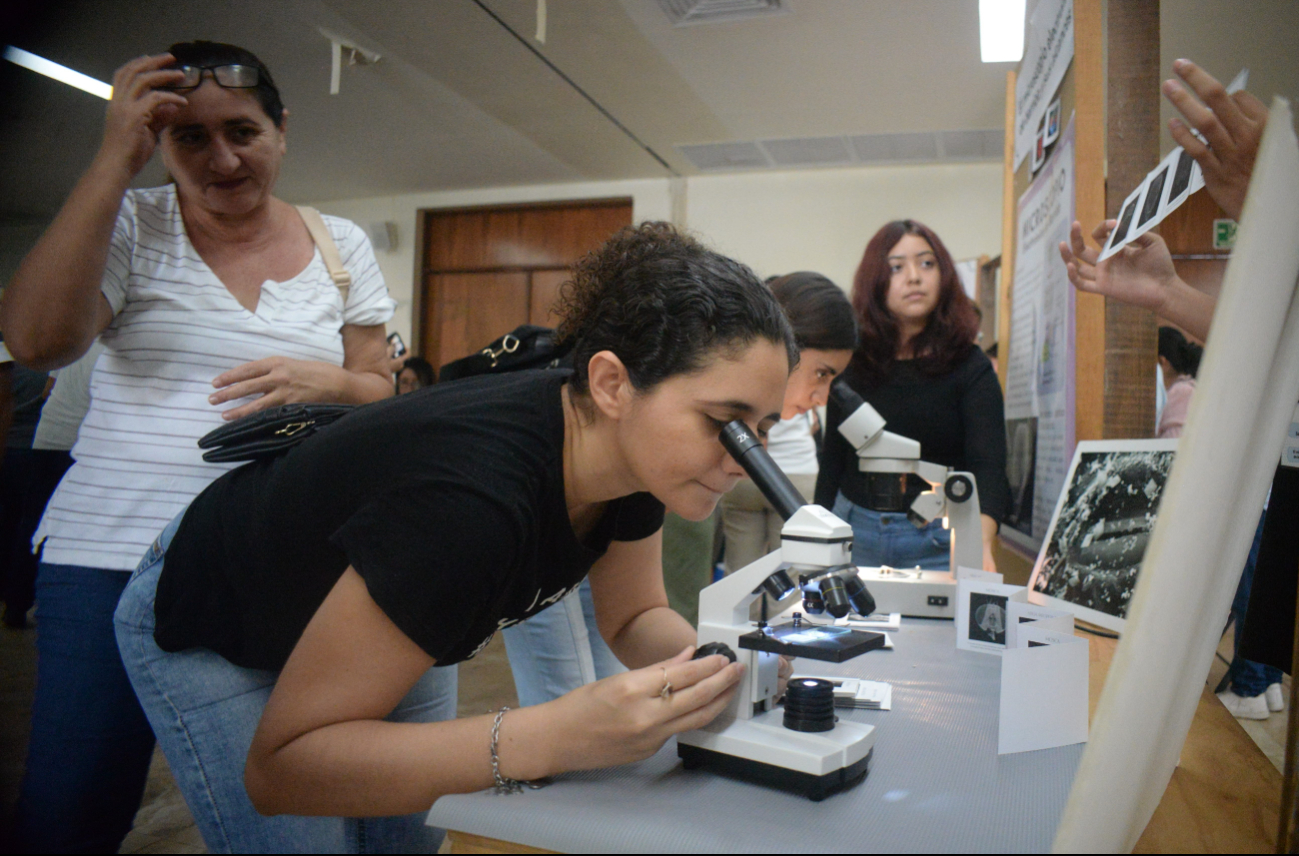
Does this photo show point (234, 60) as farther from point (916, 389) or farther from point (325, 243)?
point (916, 389)

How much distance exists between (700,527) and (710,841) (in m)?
1.55

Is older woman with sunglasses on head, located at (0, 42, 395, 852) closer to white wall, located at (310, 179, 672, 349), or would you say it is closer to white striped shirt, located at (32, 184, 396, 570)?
white striped shirt, located at (32, 184, 396, 570)

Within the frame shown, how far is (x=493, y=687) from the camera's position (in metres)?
3.10

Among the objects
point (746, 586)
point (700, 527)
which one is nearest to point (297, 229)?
point (746, 586)

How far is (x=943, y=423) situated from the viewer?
6.77 feet

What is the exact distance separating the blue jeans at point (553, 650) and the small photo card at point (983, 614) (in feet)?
2.69

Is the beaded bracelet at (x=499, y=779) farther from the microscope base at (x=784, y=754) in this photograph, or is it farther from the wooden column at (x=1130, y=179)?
the wooden column at (x=1130, y=179)

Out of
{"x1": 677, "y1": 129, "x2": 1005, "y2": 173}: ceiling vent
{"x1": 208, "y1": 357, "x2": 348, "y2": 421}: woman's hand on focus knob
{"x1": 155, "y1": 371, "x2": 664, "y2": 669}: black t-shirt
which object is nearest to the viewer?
{"x1": 155, "y1": 371, "x2": 664, "y2": 669}: black t-shirt

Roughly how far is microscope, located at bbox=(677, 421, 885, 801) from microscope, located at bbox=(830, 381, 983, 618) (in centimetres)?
73

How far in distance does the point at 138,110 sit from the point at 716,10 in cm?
97

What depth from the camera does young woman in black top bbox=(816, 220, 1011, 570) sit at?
2.02 meters

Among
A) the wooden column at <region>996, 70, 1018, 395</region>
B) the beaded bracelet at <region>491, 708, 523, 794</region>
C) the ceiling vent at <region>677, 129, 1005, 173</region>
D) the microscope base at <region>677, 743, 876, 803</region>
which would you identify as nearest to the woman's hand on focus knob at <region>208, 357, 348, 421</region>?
the beaded bracelet at <region>491, 708, 523, 794</region>

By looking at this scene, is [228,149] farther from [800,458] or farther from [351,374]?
[800,458]

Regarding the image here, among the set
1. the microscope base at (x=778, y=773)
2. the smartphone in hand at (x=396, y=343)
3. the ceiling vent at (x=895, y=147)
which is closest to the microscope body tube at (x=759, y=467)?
the microscope base at (x=778, y=773)
